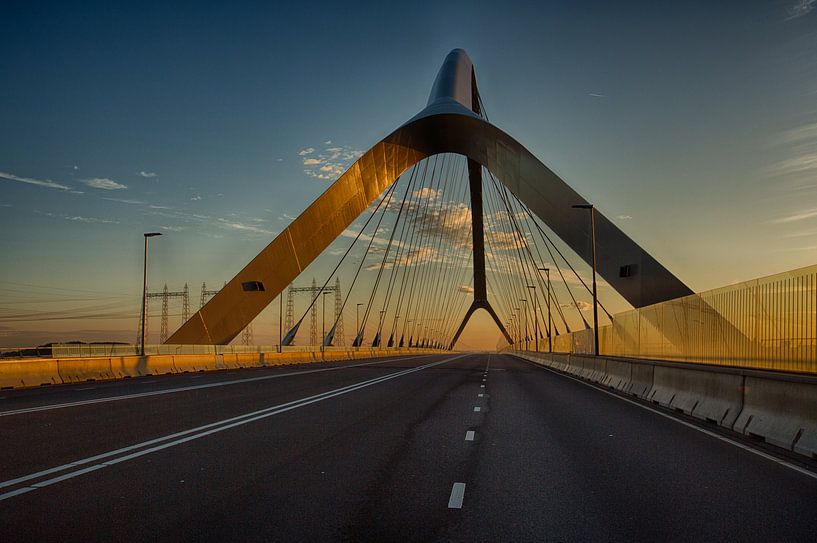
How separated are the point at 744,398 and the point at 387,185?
39731 millimetres

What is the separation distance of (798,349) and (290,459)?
400 inches

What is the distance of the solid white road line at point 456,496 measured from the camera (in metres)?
5.94

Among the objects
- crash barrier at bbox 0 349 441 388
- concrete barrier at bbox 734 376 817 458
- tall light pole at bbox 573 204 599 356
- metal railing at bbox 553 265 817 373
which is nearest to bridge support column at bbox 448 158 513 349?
tall light pole at bbox 573 204 599 356

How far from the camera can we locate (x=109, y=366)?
26.3 meters

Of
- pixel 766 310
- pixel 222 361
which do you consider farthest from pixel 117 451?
pixel 222 361

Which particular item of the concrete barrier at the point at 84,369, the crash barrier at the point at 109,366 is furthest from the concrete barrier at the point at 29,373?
the concrete barrier at the point at 84,369

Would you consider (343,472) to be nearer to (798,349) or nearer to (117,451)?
(117,451)

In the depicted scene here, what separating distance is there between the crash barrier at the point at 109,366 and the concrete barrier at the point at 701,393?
58.8 feet

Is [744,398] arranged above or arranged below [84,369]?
above

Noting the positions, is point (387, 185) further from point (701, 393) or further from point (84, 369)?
point (701, 393)

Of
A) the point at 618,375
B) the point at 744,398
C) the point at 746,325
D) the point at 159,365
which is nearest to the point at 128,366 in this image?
the point at 159,365

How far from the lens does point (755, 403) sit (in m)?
10.8

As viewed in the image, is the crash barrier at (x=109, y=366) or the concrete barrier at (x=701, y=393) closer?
the concrete barrier at (x=701, y=393)

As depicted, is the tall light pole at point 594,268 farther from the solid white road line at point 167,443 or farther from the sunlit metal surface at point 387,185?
Result: the solid white road line at point 167,443
